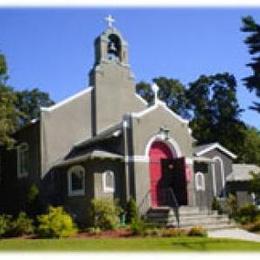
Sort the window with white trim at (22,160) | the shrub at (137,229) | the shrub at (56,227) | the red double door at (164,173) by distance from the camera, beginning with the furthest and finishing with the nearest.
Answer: the window with white trim at (22,160)
the red double door at (164,173)
the shrub at (56,227)
the shrub at (137,229)

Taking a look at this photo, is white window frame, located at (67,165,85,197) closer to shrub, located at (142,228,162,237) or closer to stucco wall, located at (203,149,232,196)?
shrub, located at (142,228,162,237)

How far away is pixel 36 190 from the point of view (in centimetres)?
2684

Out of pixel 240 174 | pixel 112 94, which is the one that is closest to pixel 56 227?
pixel 112 94

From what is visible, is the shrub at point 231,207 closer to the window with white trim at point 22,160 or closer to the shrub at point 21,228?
the shrub at point 21,228

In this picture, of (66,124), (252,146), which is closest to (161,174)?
(66,124)

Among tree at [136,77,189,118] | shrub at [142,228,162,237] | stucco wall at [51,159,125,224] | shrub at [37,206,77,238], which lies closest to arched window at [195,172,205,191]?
stucco wall at [51,159,125,224]

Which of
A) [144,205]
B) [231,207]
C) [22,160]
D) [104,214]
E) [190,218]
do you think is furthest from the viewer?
[22,160]

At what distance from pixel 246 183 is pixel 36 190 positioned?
18048 millimetres

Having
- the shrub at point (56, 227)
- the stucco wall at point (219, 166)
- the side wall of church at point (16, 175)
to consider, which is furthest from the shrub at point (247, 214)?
the side wall of church at point (16, 175)

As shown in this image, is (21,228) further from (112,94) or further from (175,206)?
(112,94)

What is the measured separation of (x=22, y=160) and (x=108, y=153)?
702 cm

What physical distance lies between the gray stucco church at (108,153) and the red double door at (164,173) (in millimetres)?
50

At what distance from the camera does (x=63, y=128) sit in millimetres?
28562

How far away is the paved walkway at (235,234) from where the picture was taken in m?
20.5
